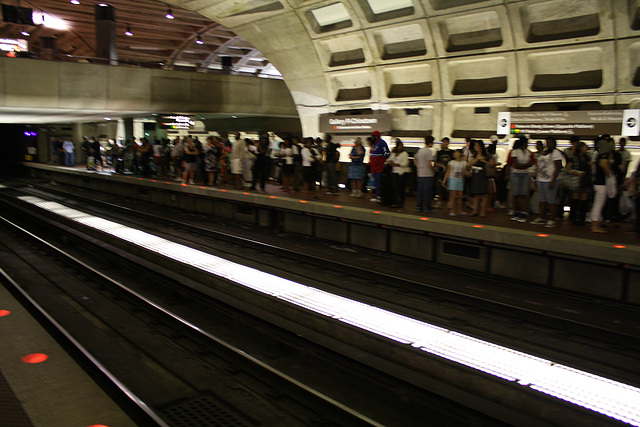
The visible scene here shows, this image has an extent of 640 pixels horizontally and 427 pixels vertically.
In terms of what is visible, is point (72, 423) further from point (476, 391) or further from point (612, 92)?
point (612, 92)

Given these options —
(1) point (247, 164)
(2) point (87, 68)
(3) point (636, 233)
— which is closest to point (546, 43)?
(3) point (636, 233)

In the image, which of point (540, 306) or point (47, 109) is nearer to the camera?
point (540, 306)

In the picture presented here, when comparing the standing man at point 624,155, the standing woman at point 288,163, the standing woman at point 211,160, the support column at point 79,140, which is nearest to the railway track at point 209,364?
the standing woman at point 288,163

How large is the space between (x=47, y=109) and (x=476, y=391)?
73.0ft

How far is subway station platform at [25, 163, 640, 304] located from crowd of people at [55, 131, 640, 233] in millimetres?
417

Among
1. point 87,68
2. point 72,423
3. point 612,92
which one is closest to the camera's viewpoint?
point 72,423

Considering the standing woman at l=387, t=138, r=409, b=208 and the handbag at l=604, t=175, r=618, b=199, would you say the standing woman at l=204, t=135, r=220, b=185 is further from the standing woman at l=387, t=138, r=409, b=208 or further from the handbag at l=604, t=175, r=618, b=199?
the handbag at l=604, t=175, r=618, b=199

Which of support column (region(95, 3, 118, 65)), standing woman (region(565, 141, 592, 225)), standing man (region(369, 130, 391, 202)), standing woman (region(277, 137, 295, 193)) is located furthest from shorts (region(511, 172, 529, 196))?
support column (region(95, 3, 118, 65))

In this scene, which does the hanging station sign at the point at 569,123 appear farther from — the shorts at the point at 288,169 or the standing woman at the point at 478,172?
the shorts at the point at 288,169

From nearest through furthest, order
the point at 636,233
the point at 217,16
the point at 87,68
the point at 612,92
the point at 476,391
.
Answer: the point at 476,391 → the point at 636,233 → the point at 612,92 → the point at 217,16 → the point at 87,68

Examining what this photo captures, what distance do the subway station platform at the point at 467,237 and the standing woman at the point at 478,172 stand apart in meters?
0.42

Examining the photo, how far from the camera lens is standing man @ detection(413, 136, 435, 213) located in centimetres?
1048

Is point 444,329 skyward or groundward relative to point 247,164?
groundward

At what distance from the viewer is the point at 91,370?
524 centimetres
